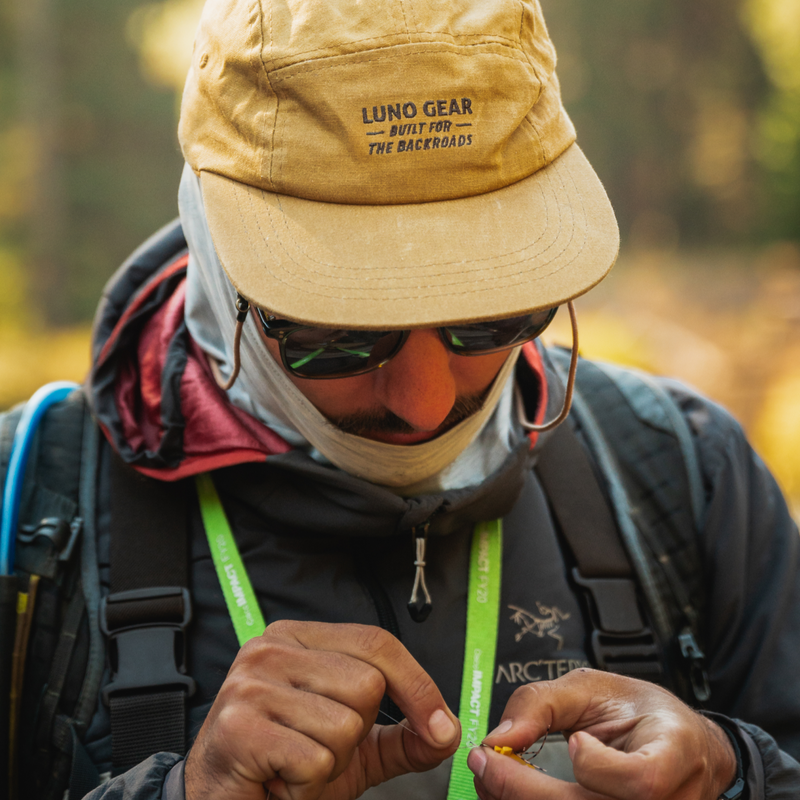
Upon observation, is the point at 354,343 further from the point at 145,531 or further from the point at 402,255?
the point at 145,531

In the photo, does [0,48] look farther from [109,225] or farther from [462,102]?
[462,102]

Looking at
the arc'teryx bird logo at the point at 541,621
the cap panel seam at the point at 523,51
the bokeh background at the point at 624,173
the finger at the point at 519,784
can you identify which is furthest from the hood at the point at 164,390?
the bokeh background at the point at 624,173

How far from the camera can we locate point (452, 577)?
190 centimetres

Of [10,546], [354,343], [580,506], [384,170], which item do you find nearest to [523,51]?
[384,170]

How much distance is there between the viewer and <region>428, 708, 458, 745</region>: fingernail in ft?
4.77

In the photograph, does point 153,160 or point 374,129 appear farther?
point 153,160

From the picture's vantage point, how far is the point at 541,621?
74.9 inches

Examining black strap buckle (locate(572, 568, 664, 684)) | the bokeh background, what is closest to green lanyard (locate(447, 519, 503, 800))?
black strap buckle (locate(572, 568, 664, 684))

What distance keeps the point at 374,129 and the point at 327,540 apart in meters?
0.88

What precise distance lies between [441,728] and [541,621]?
51 centimetres

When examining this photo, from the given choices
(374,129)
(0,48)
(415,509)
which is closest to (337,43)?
(374,129)

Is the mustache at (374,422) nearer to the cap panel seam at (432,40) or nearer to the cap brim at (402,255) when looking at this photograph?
the cap brim at (402,255)

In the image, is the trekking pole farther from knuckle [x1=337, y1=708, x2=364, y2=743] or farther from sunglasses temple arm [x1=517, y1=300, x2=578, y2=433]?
sunglasses temple arm [x1=517, y1=300, x2=578, y2=433]

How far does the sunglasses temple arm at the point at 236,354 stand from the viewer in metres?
1.61
